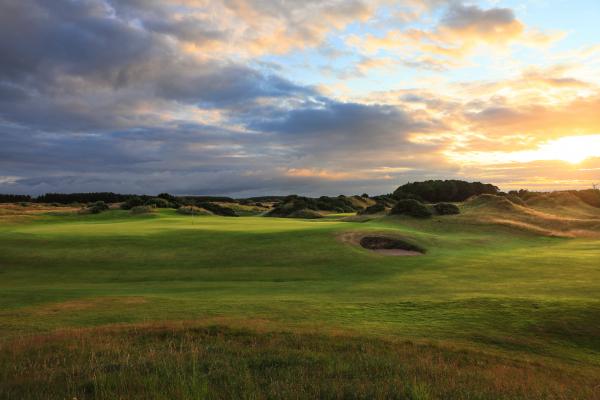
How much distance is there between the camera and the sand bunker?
45.8m

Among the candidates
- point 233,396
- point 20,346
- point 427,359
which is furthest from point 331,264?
point 233,396

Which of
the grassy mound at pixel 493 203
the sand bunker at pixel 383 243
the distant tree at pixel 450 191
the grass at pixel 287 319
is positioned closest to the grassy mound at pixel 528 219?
the grassy mound at pixel 493 203

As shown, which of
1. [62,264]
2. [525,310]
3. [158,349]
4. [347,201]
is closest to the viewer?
[158,349]

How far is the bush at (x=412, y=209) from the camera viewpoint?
232ft

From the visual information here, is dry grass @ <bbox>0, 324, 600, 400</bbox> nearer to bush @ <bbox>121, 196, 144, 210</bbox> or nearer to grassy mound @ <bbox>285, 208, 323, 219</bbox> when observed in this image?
grassy mound @ <bbox>285, 208, 323, 219</bbox>

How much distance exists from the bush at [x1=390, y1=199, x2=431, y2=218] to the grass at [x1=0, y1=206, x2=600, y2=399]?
26.6 meters

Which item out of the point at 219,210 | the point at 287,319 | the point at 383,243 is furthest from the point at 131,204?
the point at 287,319

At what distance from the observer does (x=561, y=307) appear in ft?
66.1

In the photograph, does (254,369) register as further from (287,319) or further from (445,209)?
(445,209)

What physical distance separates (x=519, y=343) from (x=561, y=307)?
549 centimetres

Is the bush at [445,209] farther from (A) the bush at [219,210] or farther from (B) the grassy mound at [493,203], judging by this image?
(A) the bush at [219,210]

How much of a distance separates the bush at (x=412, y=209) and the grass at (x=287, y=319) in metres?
26.6

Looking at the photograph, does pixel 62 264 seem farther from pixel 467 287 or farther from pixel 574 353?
pixel 574 353

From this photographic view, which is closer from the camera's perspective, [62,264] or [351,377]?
[351,377]
